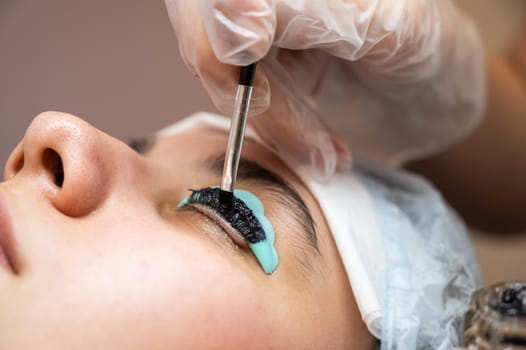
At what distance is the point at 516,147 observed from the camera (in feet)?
5.03

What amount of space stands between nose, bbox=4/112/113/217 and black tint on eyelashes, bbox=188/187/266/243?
14 centimetres

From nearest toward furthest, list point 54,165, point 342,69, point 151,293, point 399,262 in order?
point 151,293, point 54,165, point 399,262, point 342,69

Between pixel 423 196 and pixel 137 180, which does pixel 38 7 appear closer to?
pixel 137 180

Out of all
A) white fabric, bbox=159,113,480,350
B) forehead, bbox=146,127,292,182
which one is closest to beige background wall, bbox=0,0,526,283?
forehead, bbox=146,127,292,182

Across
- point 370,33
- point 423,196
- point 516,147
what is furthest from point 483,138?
point 370,33

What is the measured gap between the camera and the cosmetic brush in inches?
31.8

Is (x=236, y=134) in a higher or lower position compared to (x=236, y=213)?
higher

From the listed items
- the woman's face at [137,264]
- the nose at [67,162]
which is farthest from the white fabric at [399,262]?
the nose at [67,162]

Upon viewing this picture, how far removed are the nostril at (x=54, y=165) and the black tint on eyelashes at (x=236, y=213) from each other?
7.6 inches

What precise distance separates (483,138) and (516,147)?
9 centimetres

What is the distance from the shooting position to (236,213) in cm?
83

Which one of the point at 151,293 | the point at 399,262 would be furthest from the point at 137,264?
the point at 399,262

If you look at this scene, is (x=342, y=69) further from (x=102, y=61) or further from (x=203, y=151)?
(x=102, y=61)

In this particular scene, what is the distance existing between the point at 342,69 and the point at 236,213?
50 centimetres
